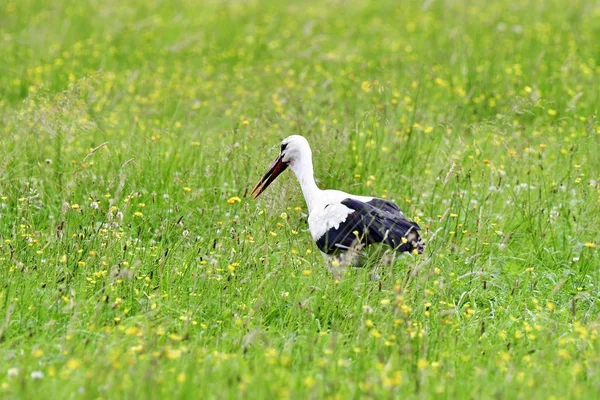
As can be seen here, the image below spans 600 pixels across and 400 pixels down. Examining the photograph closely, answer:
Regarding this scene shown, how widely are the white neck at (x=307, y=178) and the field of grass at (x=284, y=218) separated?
0.18m

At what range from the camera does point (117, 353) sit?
390cm

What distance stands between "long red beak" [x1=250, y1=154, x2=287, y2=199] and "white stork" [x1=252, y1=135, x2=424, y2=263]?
203 mm

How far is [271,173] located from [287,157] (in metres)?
0.22

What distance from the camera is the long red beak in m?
6.02

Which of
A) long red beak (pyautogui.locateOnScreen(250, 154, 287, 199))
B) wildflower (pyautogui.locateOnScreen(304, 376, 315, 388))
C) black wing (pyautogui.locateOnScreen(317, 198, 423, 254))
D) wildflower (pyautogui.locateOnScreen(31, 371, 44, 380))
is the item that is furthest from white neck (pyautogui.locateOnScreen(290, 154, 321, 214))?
wildflower (pyautogui.locateOnScreen(31, 371, 44, 380))

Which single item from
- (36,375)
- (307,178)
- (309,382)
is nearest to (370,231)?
(307,178)

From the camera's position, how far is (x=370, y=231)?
5.15 meters

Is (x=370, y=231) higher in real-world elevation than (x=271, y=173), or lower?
lower

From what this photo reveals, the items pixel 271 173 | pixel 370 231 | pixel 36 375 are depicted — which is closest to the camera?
pixel 36 375

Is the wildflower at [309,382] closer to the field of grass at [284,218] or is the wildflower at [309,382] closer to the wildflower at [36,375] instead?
the field of grass at [284,218]

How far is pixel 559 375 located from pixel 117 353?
1778mm

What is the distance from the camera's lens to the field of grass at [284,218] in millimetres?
3961

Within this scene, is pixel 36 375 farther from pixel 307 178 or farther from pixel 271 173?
pixel 271 173

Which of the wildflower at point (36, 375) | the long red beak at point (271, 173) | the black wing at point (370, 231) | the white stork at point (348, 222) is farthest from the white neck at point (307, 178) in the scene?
the wildflower at point (36, 375)
